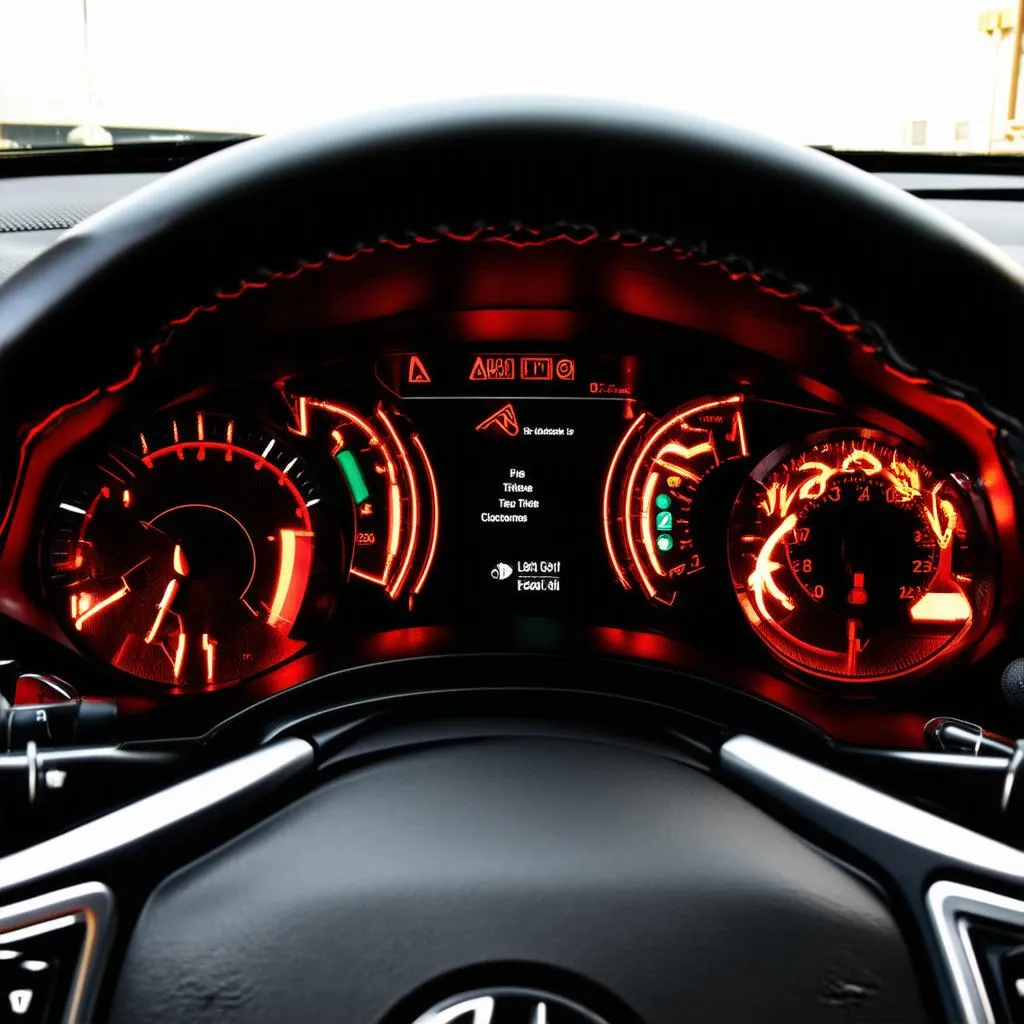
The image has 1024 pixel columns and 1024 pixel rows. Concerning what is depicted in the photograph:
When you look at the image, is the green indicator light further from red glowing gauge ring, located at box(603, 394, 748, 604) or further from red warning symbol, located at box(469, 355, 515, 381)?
Result: red glowing gauge ring, located at box(603, 394, 748, 604)

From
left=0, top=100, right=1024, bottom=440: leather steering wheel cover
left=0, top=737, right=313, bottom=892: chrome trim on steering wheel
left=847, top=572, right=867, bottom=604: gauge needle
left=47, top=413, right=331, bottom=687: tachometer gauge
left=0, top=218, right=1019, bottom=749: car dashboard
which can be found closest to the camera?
left=0, top=100, right=1024, bottom=440: leather steering wheel cover

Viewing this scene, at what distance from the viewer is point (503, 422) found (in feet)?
6.96

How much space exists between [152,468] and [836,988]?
4.05 ft

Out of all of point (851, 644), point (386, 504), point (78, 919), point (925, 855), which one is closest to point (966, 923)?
point (925, 855)

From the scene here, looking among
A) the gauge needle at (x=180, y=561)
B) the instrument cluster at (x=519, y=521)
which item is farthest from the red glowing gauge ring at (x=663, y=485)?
the gauge needle at (x=180, y=561)

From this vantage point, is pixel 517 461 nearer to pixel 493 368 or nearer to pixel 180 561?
pixel 493 368

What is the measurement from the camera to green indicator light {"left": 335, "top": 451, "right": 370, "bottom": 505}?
6.84 ft

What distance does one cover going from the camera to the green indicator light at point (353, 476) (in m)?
2.09

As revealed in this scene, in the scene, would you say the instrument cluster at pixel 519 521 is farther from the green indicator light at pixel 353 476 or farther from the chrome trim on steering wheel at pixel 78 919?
the chrome trim on steering wheel at pixel 78 919

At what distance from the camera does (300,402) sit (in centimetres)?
204

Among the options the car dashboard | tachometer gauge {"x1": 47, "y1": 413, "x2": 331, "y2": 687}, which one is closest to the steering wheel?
the car dashboard

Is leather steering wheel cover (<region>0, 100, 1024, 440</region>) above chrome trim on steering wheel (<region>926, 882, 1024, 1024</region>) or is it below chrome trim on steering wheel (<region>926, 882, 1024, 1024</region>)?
above

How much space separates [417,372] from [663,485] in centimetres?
45

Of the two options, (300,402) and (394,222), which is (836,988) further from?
(300,402)
